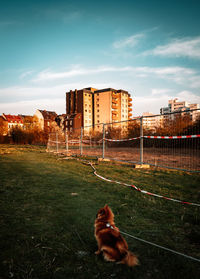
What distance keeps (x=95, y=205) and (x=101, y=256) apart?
141 centimetres

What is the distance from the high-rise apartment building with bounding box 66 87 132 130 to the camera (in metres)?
71.6

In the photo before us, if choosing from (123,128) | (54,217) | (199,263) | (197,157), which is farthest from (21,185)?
(123,128)

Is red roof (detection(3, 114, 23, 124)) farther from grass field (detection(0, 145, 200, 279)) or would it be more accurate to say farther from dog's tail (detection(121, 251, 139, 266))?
dog's tail (detection(121, 251, 139, 266))

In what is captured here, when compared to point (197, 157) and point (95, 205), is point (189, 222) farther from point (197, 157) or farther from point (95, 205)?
point (197, 157)

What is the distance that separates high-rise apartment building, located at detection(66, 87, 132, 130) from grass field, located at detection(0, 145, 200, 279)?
66.2 m

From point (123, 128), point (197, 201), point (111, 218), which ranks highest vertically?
point (123, 128)

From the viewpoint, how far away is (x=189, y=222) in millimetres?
2586

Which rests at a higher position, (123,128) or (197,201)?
(123,128)

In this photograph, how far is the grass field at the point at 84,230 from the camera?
1.59 meters

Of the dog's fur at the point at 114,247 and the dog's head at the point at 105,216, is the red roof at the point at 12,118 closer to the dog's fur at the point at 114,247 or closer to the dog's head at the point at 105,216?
the dog's head at the point at 105,216

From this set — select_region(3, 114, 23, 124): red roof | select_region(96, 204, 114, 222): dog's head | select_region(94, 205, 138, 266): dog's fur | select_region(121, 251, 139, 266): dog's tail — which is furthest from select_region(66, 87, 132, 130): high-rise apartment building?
select_region(121, 251, 139, 266): dog's tail

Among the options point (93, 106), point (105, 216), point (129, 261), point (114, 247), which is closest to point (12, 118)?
point (93, 106)

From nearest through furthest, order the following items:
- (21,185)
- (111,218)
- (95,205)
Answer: (111,218), (95,205), (21,185)

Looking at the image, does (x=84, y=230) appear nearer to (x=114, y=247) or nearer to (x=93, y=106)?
(x=114, y=247)
